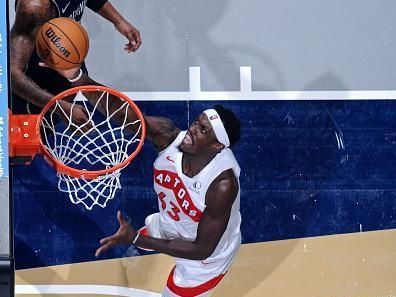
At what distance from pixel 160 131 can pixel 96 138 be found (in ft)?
1.08

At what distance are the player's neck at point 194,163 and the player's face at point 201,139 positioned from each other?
2cm

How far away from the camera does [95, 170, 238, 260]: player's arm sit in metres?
4.61

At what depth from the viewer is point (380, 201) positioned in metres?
4.89

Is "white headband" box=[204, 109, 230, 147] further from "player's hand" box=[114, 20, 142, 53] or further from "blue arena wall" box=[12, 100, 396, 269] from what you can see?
"player's hand" box=[114, 20, 142, 53]

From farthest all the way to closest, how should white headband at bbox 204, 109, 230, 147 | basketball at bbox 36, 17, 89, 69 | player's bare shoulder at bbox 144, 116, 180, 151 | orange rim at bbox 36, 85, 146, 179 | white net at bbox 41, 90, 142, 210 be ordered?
1. player's bare shoulder at bbox 144, 116, 180, 151
2. white headband at bbox 204, 109, 230, 147
3. white net at bbox 41, 90, 142, 210
4. basketball at bbox 36, 17, 89, 69
5. orange rim at bbox 36, 85, 146, 179

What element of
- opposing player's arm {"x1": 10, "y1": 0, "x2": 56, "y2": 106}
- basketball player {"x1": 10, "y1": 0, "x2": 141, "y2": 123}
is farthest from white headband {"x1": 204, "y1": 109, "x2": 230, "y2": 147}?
opposing player's arm {"x1": 10, "y1": 0, "x2": 56, "y2": 106}

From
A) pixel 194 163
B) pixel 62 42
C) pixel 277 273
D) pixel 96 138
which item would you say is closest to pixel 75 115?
pixel 96 138

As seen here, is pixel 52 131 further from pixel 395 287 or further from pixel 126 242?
pixel 395 287

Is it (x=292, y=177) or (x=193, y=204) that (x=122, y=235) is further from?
(x=292, y=177)

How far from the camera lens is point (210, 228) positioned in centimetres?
461

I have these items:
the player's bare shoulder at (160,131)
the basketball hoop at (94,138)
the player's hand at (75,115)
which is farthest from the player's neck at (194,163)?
the player's hand at (75,115)

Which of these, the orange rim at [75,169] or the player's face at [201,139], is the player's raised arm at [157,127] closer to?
the player's face at [201,139]

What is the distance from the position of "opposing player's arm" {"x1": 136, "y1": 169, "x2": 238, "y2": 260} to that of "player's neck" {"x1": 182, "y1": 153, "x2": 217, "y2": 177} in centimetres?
10

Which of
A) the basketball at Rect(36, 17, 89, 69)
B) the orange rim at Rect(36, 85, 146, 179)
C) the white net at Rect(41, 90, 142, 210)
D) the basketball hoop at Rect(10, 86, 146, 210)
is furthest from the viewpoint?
the white net at Rect(41, 90, 142, 210)
